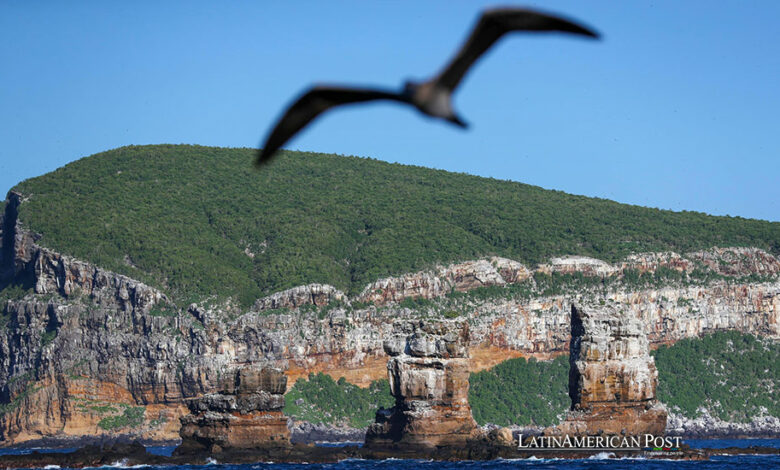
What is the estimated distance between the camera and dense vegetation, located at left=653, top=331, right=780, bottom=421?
5197 inches

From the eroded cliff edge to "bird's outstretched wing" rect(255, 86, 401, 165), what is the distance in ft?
331

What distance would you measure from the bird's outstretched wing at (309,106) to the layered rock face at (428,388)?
6107 cm

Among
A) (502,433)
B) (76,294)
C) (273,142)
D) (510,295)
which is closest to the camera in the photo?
(273,142)

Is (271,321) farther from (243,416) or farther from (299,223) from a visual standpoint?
(243,416)

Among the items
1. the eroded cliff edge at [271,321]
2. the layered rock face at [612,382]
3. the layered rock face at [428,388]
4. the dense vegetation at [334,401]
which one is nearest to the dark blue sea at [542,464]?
the layered rock face at [612,382]

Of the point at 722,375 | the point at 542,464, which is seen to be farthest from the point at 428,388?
the point at 722,375

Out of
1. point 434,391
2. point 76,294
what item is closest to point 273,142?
point 434,391

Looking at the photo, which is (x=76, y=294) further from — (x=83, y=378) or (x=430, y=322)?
(x=430, y=322)

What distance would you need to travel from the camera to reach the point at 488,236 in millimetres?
150250

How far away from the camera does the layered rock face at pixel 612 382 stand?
67.8 metres

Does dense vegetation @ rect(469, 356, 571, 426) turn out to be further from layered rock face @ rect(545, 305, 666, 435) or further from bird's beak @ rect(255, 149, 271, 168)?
bird's beak @ rect(255, 149, 271, 168)

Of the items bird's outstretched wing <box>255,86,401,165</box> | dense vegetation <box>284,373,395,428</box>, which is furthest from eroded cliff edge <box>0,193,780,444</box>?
bird's outstretched wing <box>255,86,401,165</box>

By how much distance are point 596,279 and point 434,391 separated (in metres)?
71.3

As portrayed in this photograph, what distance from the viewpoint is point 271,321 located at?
5059 inches
